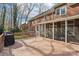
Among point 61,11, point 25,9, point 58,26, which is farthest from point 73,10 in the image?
point 25,9

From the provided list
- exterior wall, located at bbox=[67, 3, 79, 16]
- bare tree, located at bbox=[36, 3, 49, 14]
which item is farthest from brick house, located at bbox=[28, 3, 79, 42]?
bare tree, located at bbox=[36, 3, 49, 14]

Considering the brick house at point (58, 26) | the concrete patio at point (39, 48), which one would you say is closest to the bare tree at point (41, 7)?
the brick house at point (58, 26)

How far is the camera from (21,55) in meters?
5.68

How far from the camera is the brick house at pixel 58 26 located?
19.7 feet

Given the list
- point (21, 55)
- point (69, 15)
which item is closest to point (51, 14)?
point (69, 15)

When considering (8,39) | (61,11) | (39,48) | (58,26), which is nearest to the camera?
(8,39)

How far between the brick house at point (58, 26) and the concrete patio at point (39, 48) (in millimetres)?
238

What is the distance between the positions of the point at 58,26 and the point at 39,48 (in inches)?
38.7

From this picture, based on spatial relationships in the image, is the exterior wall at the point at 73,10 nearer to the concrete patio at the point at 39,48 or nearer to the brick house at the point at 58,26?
the brick house at the point at 58,26

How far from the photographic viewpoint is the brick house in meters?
6.00

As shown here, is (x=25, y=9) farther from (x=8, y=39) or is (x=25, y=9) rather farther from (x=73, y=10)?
(x=73, y=10)

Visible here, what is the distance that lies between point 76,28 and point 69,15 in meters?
0.56

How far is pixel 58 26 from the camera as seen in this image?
6254 millimetres

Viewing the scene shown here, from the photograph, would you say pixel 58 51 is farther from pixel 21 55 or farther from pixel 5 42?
pixel 5 42
